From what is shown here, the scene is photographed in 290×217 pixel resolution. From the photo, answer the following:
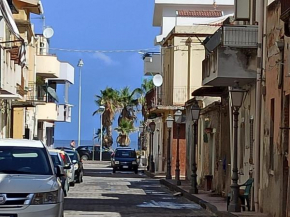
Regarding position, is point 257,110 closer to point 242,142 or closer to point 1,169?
point 242,142

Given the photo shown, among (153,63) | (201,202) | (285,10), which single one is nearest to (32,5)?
(153,63)

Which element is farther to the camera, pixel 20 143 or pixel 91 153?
pixel 91 153

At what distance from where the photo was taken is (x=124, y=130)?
91.8 m

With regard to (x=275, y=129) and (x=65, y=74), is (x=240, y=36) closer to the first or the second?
(x=275, y=129)

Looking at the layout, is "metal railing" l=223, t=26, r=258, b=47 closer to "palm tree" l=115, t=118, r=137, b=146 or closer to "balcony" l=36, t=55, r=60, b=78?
"balcony" l=36, t=55, r=60, b=78

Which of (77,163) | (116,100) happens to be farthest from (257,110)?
(116,100)

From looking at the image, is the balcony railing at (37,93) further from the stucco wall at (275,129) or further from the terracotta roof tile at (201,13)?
the stucco wall at (275,129)

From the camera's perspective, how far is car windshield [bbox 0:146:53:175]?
584 inches

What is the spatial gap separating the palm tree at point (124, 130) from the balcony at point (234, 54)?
65.9m

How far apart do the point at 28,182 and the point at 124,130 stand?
7817 centimetres

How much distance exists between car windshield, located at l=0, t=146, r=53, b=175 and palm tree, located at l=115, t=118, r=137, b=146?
250 feet

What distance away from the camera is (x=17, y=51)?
4144cm

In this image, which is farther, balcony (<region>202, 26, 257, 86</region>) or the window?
balcony (<region>202, 26, 257, 86</region>)

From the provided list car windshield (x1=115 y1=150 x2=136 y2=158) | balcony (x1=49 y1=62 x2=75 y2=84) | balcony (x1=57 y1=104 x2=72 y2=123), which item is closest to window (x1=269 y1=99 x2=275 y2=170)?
car windshield (x1=115 y1=150 x2=136 y2=158)
